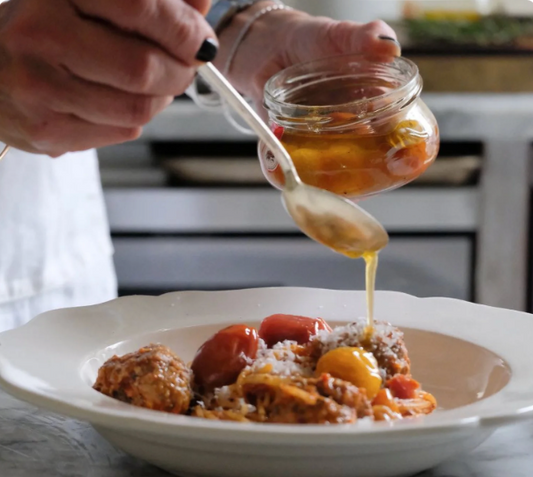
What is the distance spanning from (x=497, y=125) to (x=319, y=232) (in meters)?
1.20

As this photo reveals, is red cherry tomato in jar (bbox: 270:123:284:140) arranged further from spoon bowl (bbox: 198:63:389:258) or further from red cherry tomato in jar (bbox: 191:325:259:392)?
red cherry tomato in jar (bbox: 191:325:259:392)

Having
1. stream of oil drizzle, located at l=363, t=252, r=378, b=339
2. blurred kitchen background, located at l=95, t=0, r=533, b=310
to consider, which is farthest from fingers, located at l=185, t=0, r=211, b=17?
blurred kitchen background, located at l=95, t=0, r=533, b=310

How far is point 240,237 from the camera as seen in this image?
6.03 feet

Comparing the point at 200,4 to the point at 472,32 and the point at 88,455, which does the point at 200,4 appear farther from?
the point at 472,32

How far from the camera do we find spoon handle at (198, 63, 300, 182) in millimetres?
715

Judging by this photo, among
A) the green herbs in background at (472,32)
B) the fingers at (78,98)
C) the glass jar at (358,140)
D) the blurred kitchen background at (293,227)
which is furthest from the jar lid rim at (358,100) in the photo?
the green herbs in background at (472,32)

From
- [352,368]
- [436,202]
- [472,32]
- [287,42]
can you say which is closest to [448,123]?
[436,202]

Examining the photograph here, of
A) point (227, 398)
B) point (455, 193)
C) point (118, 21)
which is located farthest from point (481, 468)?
point (455, 193)

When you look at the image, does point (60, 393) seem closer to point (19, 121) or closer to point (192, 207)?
point (19, 121)

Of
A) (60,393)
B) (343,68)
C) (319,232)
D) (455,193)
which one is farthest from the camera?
(455,193)

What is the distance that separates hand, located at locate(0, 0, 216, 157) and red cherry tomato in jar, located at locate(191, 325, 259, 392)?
208 mm

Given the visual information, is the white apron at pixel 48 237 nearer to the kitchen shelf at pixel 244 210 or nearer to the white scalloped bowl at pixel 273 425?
the white scalloped bowl at pixel 273 425

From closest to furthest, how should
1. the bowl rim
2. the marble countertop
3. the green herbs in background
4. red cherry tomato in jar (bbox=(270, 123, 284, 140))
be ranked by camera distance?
the bowl rim
the marble countertop
red cherry tomato in jar (bbox=(270, 123, 284, 140))
the green herbs in background

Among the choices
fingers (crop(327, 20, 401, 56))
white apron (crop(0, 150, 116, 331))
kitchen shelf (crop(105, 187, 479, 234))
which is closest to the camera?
fingers (crop(327, 20, 401, 56))
